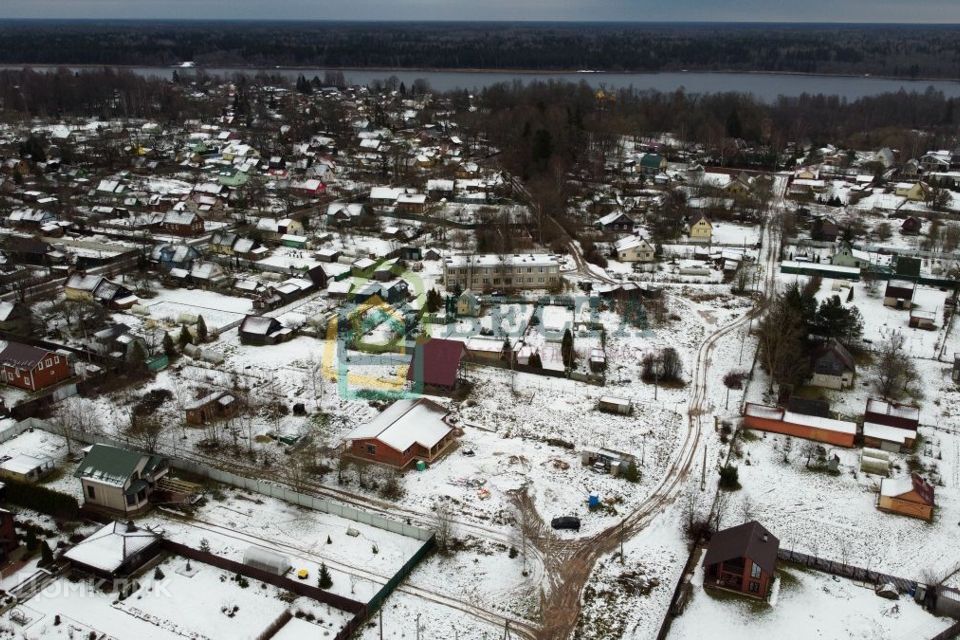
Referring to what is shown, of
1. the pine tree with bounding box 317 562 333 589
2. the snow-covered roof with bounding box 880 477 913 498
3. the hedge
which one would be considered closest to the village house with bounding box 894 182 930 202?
the snow-covered roof with bounding box 880 477 913 498

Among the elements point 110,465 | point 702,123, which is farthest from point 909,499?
point 702,123

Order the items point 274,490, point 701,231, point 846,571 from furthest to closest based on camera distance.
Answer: point 701,231 → point 274,490 → point 846,571

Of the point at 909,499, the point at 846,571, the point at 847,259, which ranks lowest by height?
the point at 846,571

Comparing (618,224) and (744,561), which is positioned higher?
(618,224)

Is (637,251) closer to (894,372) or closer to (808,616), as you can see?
(894,372)

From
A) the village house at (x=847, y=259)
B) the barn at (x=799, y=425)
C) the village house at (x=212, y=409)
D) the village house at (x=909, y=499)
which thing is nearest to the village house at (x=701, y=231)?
the village house at (x=847, y=259)

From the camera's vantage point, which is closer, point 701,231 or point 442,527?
point 442,527
